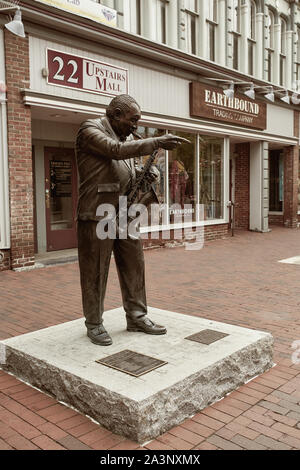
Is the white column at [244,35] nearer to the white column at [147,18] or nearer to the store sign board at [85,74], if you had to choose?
the white column at [147,18]

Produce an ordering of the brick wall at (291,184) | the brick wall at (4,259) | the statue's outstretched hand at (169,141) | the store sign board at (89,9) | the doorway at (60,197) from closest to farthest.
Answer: the statue's outstretched hand at (169,141) < the brick wall at (4,259) < the store sign board at (89,9) < the doorway at (60,197) < the brick wall at (291,184)

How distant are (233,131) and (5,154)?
7.55 m

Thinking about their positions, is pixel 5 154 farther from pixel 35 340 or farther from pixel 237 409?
pixel 237 409

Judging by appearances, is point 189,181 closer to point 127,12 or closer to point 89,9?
point 127,12

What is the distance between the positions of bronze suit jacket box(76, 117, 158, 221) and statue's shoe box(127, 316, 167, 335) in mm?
976

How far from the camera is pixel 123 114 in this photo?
3.77 meters

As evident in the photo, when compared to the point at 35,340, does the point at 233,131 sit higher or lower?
higher

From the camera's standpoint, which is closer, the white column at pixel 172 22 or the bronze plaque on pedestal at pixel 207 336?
the bronze plaque on pedestal at pixel 207 336

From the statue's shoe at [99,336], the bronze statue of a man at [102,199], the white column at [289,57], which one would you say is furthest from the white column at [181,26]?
the statue's shoe at [99,336]

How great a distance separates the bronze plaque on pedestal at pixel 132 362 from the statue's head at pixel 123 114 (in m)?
1.75

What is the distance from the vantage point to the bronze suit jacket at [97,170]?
3.64 meters

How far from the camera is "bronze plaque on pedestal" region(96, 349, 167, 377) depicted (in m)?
3.26
